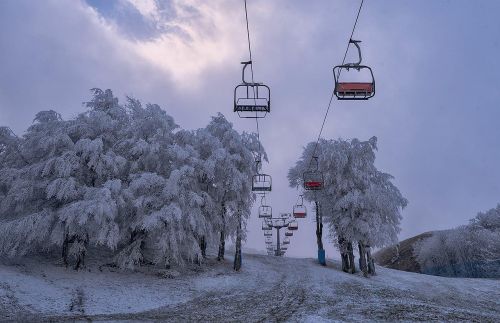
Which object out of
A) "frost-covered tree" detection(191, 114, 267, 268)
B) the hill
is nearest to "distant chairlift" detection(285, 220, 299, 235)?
the hill

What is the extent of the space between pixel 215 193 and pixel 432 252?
95.0 feet

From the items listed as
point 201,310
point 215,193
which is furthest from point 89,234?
point 215,193

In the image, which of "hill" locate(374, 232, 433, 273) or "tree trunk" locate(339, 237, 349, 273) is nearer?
"tree trunk" locate(339, 237, 349, 273)

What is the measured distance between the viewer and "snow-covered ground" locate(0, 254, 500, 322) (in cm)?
1426

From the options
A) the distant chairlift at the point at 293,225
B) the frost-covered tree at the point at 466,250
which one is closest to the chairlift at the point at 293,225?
the distant chairlift at the point at 293,225

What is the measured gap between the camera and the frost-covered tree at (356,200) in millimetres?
27516

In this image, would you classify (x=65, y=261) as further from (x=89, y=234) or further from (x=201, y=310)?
(x=201, y=310)

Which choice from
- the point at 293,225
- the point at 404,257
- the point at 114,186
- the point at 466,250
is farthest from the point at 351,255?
the point at 404,257

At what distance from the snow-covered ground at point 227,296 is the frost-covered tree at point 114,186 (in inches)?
57.1

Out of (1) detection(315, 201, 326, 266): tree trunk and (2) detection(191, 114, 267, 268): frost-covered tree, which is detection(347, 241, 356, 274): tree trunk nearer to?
(1) detection(315, 201, 326, 266): tree trunk

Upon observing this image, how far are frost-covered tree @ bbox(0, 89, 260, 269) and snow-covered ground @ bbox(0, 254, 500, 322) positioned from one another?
145cm

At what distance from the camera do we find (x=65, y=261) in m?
21.2

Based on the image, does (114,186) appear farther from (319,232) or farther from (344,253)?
(319,232)

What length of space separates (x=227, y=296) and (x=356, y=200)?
13016mm
